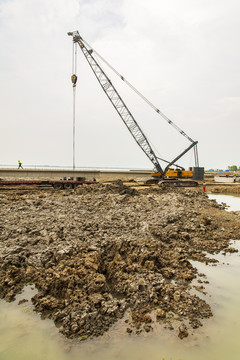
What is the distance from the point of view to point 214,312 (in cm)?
649

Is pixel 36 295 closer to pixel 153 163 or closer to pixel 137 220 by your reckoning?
pixel 137 220

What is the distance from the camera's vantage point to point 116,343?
5320 mm

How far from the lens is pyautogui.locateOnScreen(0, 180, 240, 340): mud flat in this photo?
19.8 ft

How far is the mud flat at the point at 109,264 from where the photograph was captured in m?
6.04

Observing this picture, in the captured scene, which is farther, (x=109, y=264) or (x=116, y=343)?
(x=109, y=264)

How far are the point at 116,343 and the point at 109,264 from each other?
3.06 meters

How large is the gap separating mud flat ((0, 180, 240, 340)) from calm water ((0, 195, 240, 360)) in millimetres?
215

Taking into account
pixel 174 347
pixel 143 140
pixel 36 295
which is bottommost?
pixel 174 347

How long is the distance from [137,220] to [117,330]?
27.0ft

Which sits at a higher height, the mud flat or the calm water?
the mud flat

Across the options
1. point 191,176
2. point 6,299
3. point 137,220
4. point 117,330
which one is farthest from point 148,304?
point 191,176

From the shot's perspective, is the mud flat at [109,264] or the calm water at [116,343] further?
the mud flat at [109,264]

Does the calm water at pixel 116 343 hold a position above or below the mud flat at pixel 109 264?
below

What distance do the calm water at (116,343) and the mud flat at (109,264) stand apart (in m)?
0.21
